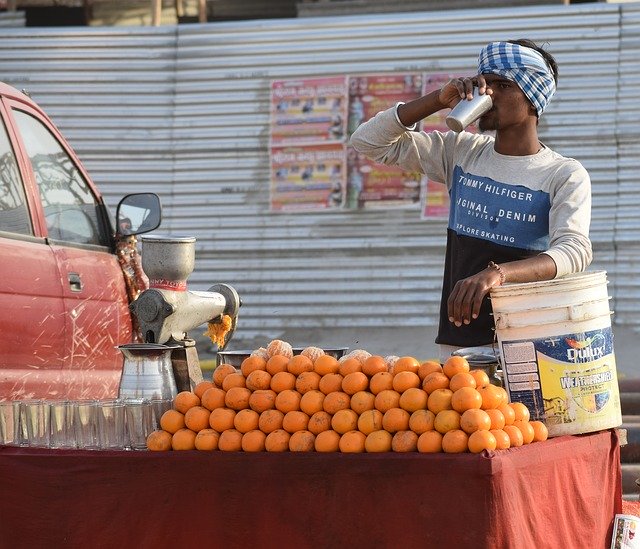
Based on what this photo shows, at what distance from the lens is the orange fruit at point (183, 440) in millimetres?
3605

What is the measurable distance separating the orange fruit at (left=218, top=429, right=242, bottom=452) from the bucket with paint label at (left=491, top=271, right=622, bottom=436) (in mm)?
944

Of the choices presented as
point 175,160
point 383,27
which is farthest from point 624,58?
point 175,160

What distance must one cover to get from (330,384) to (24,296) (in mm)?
1524

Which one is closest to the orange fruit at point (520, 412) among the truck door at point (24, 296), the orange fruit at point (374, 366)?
the orange fruit at point (374, 366)

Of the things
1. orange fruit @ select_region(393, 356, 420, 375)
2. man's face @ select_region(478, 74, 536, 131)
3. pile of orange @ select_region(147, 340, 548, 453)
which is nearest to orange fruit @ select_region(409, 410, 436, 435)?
pile of orange @ select_region(147, 340, 548, 453)

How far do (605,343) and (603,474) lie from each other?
509mm

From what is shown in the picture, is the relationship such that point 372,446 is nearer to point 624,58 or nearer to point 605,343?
point 605,343

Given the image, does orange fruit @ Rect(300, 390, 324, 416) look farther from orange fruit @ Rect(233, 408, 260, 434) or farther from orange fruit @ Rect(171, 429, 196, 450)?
orange fruit @ Rect(171, 429, 196, 450)

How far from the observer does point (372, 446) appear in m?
3.47

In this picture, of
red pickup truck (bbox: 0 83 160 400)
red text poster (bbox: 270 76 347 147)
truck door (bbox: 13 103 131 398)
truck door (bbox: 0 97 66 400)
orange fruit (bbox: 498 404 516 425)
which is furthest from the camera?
red text poster (bbox: 270 76 347 147)

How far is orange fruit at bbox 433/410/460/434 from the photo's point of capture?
343cm

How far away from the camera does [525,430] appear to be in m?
3.62

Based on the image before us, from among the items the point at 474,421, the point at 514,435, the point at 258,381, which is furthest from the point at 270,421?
the point at 514,435

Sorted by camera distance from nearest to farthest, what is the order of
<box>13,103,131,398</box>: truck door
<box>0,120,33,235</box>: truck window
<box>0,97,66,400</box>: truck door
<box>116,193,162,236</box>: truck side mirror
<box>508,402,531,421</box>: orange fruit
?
<box>508,402,531,421</box>: orange fruit → <box>0,97,66,400</box>: truck door → <box>0,120,33,235</box>: truck window → <box>13,103,131,398</box>: truck door → <box>116,193,162,236</box>: truck side mirror
